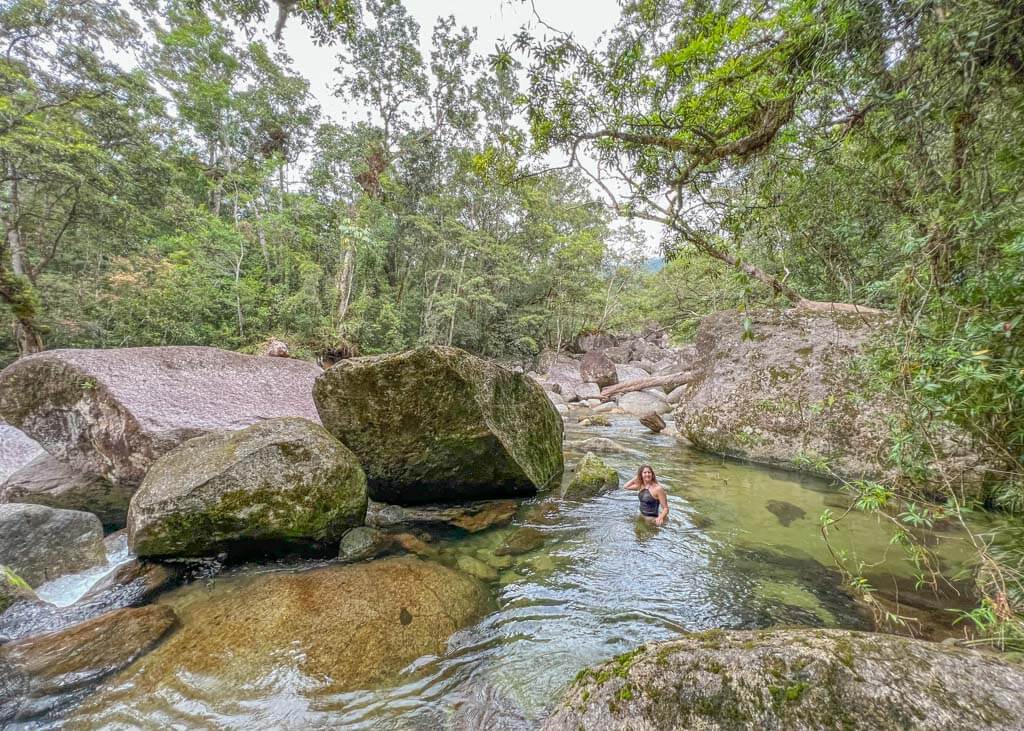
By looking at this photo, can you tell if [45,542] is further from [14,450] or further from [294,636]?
[14,450]

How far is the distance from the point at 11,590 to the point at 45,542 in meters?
0.96

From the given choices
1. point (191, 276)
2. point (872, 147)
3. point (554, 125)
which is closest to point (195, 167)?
point (191, 276)

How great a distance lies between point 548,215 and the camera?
24531 millimetres

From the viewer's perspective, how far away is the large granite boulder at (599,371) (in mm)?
19344

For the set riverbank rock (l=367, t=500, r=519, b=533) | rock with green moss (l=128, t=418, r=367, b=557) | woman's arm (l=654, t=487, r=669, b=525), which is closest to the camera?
rock with green moss (l=128, t=418, r=367, b=557)

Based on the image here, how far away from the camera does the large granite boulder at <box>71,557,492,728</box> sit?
2402 mm

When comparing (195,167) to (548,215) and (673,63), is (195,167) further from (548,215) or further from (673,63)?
(673,63)

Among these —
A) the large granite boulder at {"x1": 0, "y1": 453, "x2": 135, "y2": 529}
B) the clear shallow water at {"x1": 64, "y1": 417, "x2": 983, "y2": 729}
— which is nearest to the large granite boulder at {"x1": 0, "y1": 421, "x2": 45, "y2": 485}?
the large granite boulder at {"x1": 0, "y1": 453, "x2": 135, "y2": 529}

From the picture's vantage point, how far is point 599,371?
21.3 m

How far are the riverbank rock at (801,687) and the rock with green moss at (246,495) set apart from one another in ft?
9.86

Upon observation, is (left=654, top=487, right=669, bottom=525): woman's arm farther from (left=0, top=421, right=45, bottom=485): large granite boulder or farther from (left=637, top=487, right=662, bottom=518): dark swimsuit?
(left=0, top=421, right=45, bottom=485): large granite boulder

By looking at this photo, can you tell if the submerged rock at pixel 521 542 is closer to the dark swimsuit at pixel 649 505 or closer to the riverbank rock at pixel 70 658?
the dark swimsuit at pixel 649 505

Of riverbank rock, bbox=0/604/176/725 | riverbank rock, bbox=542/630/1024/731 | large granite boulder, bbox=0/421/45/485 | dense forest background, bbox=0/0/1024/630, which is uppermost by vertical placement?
dense forest background, bbox=0/0/1024/630

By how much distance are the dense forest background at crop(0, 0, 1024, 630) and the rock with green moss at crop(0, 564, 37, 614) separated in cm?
619
